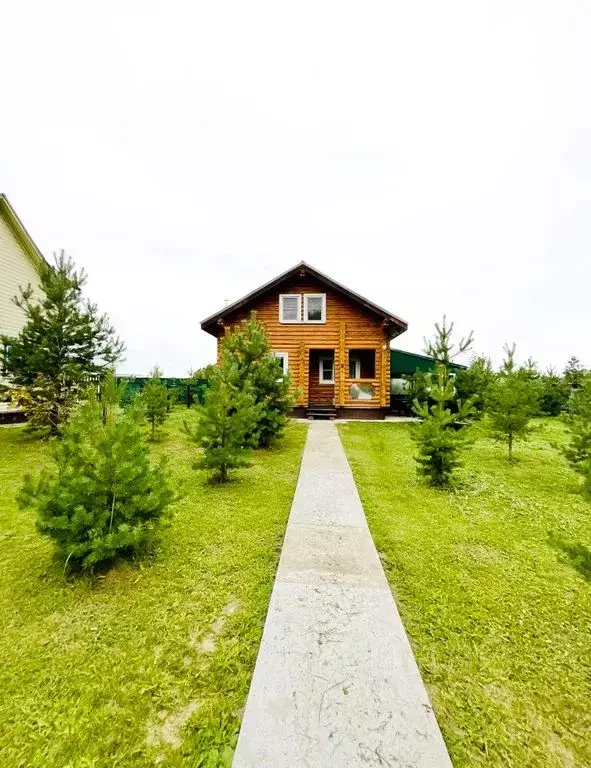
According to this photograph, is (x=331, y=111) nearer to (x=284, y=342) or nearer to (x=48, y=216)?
(x=284, y=342)

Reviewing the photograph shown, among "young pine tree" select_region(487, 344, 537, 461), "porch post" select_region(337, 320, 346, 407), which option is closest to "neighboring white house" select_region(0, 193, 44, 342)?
"porch post" select_region(337, 320, 346, 407)

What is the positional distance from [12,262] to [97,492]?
19.2 meters

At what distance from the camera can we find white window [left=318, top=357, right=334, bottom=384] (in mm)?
20031

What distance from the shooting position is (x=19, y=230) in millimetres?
17703

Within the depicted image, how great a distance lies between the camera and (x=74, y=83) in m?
15.4

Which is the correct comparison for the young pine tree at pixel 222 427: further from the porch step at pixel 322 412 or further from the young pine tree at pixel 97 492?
the porch step at pixel 322 412

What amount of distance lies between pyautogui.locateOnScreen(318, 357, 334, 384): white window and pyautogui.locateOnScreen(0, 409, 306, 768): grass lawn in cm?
1458

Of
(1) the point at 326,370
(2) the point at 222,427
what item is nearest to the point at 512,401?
(2) the point at 222,427

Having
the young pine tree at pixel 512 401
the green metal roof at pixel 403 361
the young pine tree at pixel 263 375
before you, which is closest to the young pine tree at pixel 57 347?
the young pine tree at pixel 263 375

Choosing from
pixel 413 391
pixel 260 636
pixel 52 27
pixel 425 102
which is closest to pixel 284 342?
pixel 413 391

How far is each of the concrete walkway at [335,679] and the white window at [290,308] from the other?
14758 mm

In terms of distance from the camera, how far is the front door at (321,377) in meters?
19.9

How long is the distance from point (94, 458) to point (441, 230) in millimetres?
30635

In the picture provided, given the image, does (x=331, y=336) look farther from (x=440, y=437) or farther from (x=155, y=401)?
(x=440, y=437)
